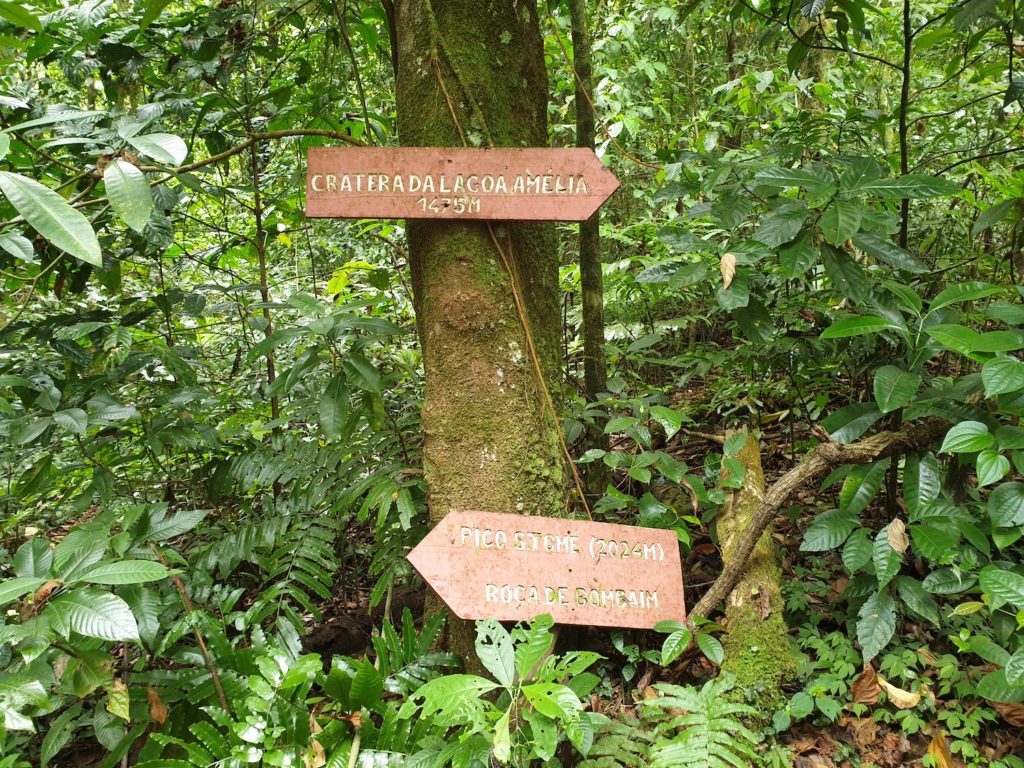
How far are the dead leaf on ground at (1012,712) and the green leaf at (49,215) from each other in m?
2.53

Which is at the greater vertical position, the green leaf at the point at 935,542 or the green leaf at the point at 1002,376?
the green leaf at the point at 1002,376

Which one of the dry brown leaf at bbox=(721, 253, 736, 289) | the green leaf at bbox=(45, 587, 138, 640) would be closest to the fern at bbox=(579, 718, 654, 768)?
the green leaf at bbox=(45, 587, 138, 640)

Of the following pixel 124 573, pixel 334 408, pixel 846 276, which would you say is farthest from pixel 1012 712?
pixel 124 573

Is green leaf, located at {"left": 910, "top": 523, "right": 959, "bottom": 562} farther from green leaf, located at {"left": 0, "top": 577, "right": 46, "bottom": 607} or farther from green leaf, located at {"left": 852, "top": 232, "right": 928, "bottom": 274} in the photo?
green leaf, located at {"left": 0, "top": 577, "right": 46, "bottom": 607}

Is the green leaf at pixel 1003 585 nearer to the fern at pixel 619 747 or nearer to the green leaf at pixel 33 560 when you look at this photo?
the fern at pixel 619 747

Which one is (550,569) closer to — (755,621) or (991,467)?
(755,621)

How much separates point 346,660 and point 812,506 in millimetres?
2044

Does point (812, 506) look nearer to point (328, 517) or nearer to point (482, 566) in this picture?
point (482, 566)

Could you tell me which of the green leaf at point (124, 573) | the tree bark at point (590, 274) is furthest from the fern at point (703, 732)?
the green leaf at point (124, 573)

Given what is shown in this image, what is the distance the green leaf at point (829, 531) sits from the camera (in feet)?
6.44

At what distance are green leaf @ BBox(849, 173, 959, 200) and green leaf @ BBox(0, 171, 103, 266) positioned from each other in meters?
1.99

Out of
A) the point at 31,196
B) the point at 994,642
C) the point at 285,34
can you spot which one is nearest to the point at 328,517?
the point at 31,196

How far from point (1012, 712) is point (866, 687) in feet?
1.19

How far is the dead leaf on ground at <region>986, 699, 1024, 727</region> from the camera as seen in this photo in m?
1.78
